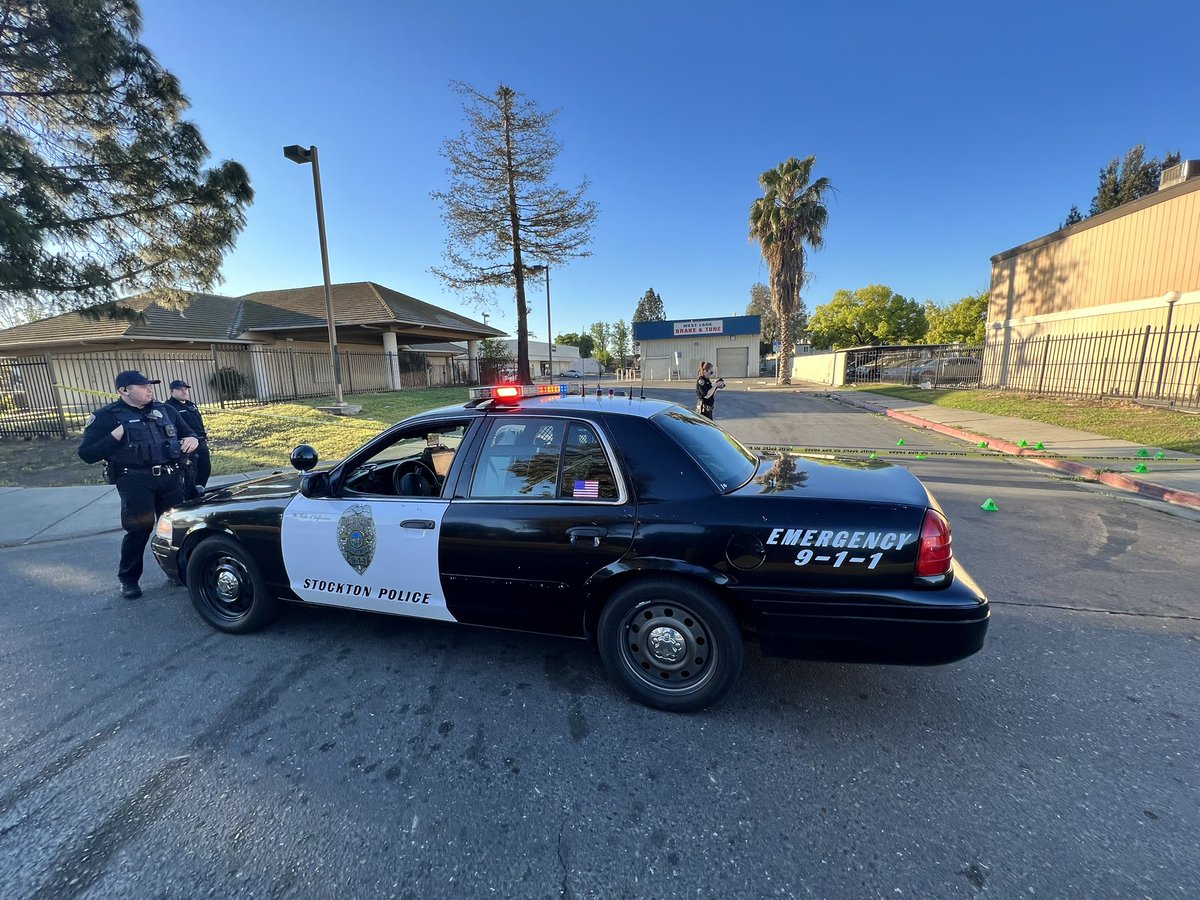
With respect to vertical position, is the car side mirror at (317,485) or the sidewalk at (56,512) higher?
the car side mirror at (317,485)

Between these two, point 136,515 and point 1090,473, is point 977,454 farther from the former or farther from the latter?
point 136,515

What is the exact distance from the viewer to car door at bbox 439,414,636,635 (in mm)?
2602

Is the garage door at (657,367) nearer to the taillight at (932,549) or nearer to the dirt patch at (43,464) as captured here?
the dirt patch at (43,464)

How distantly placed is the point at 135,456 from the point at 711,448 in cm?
430

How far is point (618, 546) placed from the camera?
2.53m

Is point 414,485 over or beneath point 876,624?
over

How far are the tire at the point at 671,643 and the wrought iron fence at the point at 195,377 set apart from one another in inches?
513

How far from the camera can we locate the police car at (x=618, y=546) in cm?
231

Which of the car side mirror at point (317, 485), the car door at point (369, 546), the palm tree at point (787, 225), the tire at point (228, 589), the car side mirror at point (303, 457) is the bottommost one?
the tire at point (228, 589)

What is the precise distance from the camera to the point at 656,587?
8.12 feet

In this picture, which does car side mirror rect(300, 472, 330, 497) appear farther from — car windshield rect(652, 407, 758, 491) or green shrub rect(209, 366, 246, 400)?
green shrub rect(209, 366, 246, 400)

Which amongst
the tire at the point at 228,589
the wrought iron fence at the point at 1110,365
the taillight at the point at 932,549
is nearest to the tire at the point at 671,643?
the taillight at the point at 932,549

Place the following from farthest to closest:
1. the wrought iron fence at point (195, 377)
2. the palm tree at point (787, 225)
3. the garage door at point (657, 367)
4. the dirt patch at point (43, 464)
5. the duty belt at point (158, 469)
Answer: the garage door at point (657, 367) < the palm tree at point (787, 225) < the wrought iron fence at point (195, 377) < the dirt patch at point (43, 464) < the duty belt at point (158, 469)

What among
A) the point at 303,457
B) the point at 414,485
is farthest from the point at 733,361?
the point at 303,457
